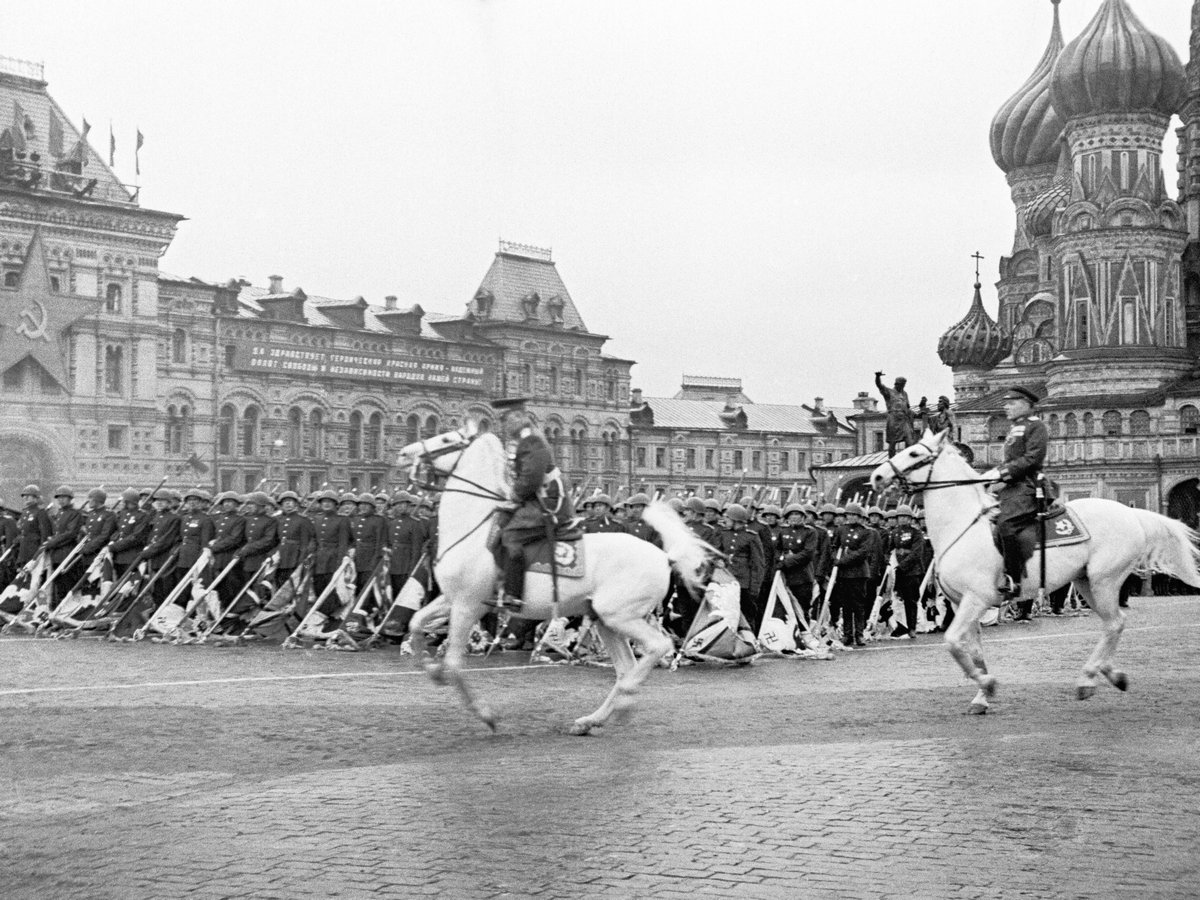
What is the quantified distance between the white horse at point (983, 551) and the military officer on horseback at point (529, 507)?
3370mm

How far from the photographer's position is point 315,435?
6806 centimetres

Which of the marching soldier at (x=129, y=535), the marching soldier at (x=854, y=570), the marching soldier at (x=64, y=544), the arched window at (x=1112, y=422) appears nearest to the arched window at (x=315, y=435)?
the arched window at (x=1112, y=422)

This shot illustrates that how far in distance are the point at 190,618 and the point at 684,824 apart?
14.9 meters

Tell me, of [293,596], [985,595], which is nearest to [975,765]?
[985,595]

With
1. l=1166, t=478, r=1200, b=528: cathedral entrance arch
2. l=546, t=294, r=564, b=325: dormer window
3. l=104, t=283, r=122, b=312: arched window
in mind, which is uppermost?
l=546, t=294, r=564, b=325: dormer window

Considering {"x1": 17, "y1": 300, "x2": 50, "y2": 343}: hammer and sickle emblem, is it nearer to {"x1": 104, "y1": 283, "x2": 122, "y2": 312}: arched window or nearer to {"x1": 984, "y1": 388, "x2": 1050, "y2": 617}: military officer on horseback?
{"x1": 104, "y1": 283, "x2": 122, "y2": 312}: arched window

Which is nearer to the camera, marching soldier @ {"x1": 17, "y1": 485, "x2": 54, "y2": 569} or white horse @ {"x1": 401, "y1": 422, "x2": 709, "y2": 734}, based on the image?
white horse @ {"x1": 401, "y1": 422, "x2": 709, "y2": 734}

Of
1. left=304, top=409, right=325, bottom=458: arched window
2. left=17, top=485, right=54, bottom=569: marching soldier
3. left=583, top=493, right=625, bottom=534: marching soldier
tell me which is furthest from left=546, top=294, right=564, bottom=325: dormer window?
left=583, top=493, right=625, bottom=534: marching soldier

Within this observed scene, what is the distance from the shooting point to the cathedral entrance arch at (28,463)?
57.4 m

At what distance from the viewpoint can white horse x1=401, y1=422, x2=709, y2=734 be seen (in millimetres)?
12133

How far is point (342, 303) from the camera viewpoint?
2815 inches

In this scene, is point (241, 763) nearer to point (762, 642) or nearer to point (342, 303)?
point (762, 642)

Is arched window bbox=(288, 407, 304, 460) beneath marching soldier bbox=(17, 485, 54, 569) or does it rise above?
above

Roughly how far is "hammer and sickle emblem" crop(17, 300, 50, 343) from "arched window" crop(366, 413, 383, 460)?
1599cm
